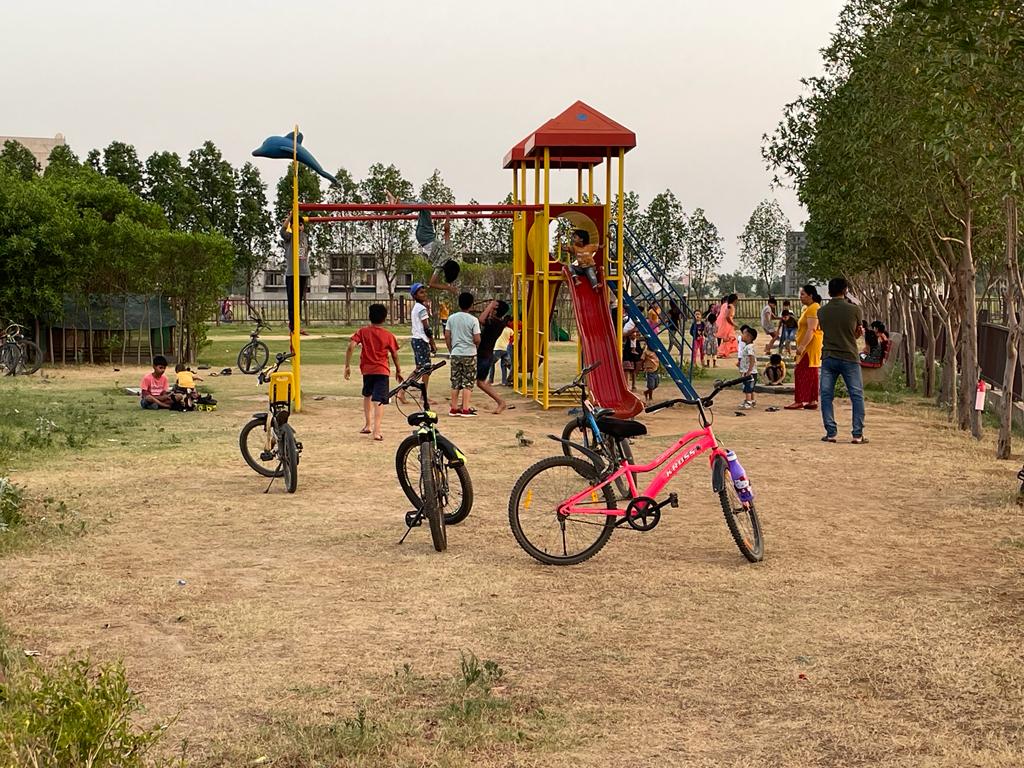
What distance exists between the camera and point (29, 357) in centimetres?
2670

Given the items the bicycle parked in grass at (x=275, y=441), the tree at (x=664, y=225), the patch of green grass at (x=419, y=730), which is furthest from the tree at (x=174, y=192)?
the patch of green grass at (x=419, y=730)

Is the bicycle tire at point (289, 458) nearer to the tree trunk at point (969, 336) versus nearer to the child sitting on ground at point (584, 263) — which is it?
the child sitting on ground at point (584, 263)

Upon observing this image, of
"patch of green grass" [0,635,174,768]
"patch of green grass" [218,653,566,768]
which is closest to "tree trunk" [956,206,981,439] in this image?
"patch of green grass" [218,653,566,768]

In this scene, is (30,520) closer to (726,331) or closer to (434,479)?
(434,479)

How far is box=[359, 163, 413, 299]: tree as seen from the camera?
6475 cm

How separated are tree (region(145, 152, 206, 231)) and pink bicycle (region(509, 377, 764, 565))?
55.2 m

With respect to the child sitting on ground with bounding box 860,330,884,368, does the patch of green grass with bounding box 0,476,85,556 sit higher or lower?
lower

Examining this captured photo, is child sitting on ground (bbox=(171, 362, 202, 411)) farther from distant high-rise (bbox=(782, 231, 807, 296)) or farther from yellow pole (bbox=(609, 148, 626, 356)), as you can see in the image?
distant high-rise (bbox=(782, 231, 807, 296))

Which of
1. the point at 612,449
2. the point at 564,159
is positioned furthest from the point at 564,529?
the point at 564,159

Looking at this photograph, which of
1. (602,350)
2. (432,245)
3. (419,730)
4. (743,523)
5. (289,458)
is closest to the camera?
(419,730)

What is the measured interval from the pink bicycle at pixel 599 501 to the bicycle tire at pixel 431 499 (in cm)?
64

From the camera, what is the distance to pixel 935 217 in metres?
18.3

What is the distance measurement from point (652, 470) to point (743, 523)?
72 centimetres

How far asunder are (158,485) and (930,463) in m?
7.86
